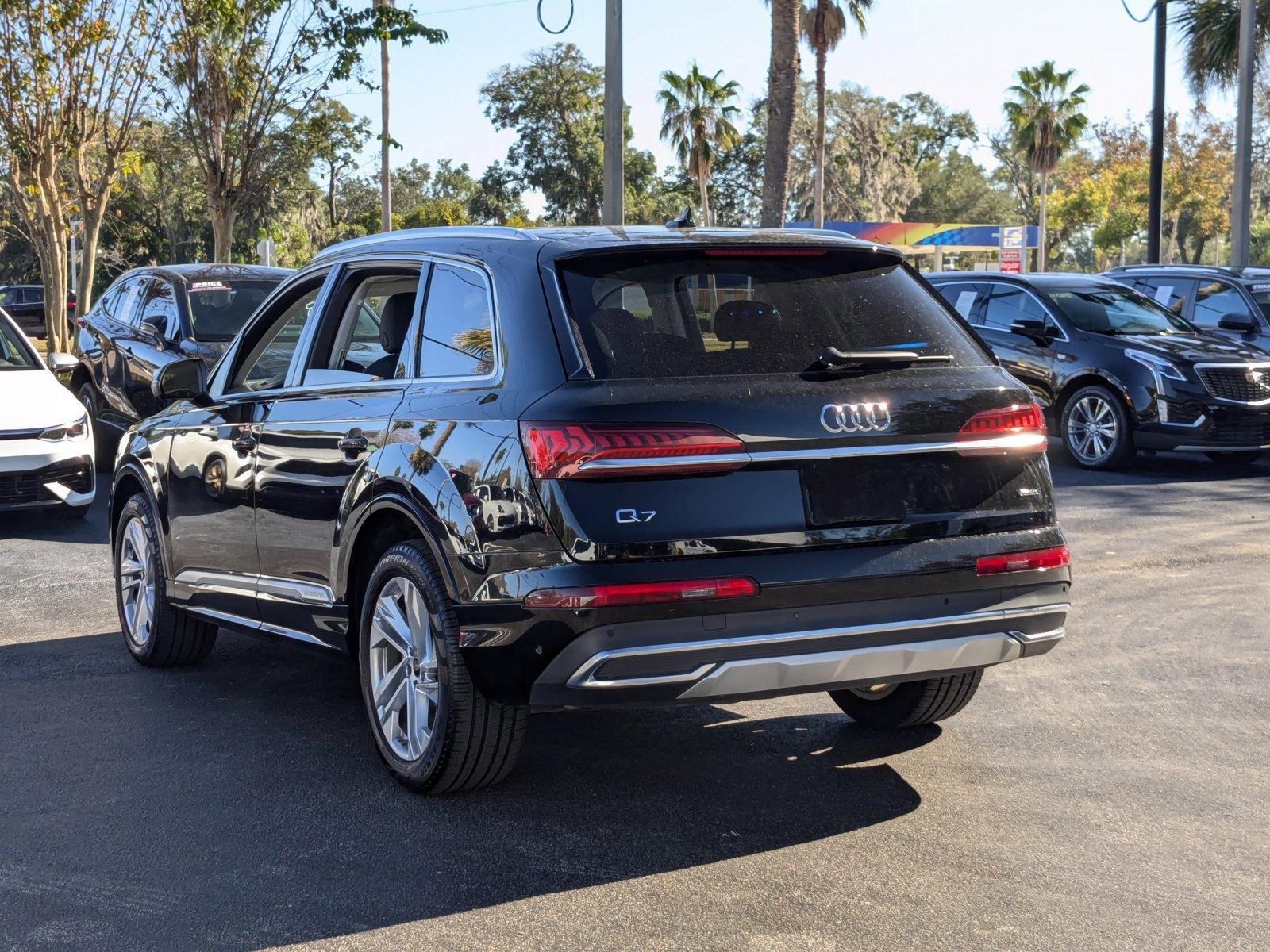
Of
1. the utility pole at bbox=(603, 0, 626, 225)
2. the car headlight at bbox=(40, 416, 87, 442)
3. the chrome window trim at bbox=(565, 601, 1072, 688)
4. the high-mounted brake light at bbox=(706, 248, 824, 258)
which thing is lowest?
the chrome window trim at bbox=(565, 601, 1072, 688)

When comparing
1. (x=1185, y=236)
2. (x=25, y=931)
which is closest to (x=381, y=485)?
(x=25, y=931)

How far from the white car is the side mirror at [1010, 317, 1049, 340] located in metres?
8.57

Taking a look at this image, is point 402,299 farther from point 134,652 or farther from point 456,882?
point 134,652

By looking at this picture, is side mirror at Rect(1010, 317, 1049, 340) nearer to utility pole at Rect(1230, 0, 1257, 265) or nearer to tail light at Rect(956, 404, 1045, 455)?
utility pole at Rect(1230, 0, 1257, 265)

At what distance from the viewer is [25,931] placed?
387 centimetres

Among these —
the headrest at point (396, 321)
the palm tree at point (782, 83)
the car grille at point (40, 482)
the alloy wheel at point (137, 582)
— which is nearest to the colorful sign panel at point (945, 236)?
the palm tree at point (782, 83)

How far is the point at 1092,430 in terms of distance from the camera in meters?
14.2

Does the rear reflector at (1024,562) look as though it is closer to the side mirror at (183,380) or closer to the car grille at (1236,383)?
the side mirror at (183,380)

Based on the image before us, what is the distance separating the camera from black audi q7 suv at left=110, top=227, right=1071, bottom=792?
13.9 feet

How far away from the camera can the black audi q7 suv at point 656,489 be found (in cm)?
423

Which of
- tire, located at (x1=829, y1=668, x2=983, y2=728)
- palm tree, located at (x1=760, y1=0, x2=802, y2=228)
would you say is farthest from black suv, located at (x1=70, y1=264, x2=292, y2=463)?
palm tree, located at (x1=760, y1=0, x2=802, y2=228)

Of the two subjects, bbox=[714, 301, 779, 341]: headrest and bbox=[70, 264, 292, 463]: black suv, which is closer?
bbox=[714, 301, 779, 341]: headrest

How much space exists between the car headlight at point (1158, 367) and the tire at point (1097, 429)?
0.37 metres

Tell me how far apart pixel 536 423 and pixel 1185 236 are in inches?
3495
